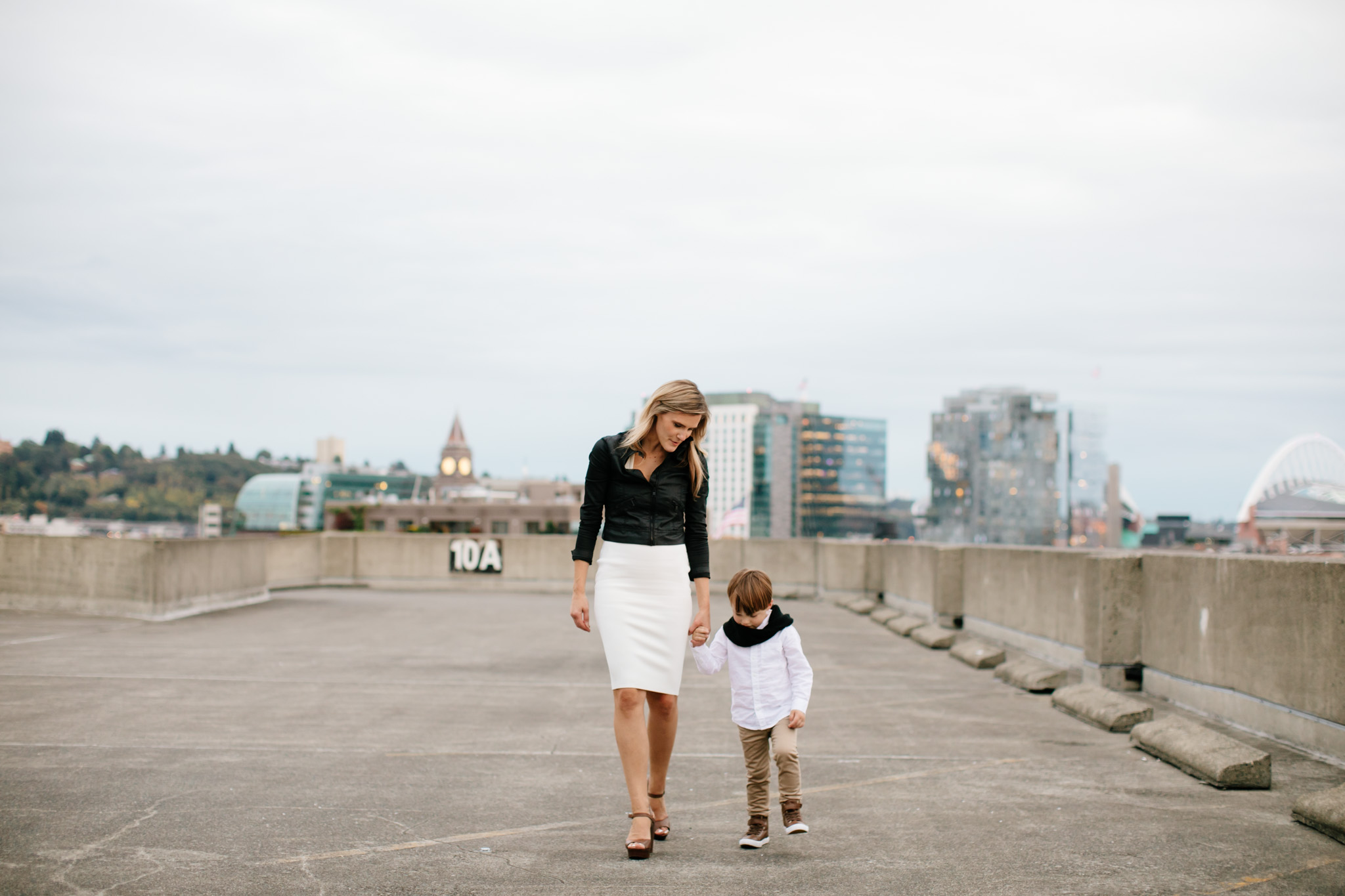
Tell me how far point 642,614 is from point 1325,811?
3286mm

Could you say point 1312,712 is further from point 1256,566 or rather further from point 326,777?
point 326,777

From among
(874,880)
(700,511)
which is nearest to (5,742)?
(700,511)

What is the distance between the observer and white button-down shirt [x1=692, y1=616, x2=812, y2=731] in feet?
15.9

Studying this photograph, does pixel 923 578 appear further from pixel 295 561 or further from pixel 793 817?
pixel 295 561

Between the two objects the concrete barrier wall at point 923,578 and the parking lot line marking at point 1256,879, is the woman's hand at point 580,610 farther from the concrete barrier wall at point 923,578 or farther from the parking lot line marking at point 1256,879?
the concrete barrier wall at point 923,578

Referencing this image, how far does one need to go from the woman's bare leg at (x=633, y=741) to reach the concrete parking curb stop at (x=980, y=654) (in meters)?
7.54

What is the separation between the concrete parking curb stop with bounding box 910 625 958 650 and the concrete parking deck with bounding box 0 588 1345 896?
3.12 metres

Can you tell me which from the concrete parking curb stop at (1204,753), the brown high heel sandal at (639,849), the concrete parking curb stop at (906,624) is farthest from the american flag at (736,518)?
the brown high heel sandal at (639,849)

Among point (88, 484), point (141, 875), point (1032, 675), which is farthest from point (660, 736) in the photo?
point (88, 484)

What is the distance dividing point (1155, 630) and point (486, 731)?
18.3ft

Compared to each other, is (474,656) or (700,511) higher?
(700,511)

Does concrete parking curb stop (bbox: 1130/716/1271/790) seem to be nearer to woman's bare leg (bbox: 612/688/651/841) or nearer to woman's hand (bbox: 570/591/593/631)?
woman's bare leg (bbox: 612/688/651/841)

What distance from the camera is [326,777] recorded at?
5.93 meters

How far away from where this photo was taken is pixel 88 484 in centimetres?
15112
